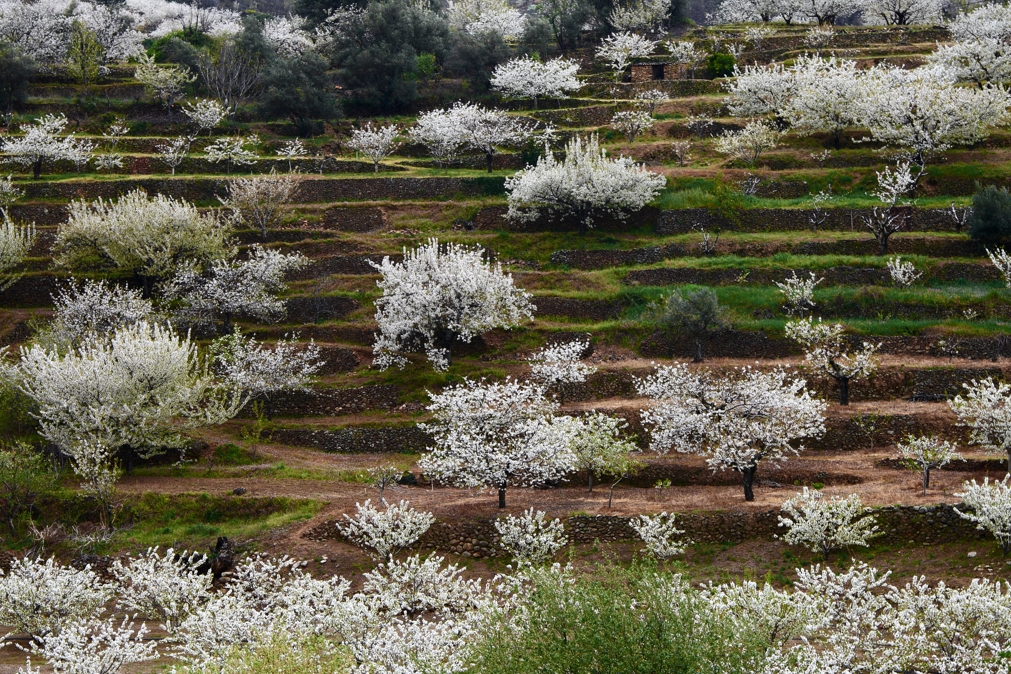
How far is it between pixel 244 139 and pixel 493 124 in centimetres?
1757

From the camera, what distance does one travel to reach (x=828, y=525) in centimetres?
2905

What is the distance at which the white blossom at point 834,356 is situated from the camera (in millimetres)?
38781

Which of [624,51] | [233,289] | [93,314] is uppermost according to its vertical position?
[624,51]

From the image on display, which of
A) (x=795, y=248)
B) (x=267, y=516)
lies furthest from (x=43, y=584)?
(x=795, y=248)

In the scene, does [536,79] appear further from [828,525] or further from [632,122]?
[828,525]

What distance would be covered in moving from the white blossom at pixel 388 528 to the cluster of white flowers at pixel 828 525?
11259 mm

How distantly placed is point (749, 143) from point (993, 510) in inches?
1416

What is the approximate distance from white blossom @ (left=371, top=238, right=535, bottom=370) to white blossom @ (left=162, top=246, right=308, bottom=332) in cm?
698

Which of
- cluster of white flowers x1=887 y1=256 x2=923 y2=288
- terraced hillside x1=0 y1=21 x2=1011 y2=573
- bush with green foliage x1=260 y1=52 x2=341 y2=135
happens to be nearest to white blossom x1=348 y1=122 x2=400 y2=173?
terraced hillside x1=0 y1=21 x2=1011 y2=573

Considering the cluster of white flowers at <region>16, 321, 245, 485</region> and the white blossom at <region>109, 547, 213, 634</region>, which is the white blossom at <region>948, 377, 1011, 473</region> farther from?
the cluster of white flowers at <region>16, 321, 245, 485</region>

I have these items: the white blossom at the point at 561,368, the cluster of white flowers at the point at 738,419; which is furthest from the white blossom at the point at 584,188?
the cluster of white flowers at the point at 738,419

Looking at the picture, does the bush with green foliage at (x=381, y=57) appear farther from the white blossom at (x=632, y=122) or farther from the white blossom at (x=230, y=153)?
the white blossom at (x=632, y=122)

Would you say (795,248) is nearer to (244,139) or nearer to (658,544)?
(658,544)

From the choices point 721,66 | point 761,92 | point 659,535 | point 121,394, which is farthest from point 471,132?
point 659,535
